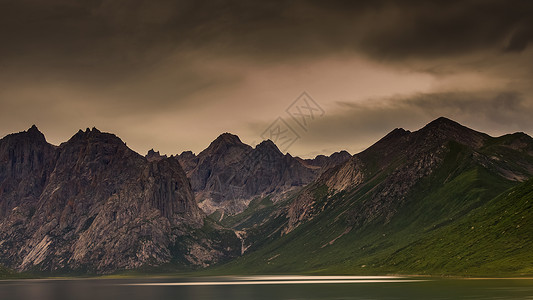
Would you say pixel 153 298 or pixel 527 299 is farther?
pixel 153 298

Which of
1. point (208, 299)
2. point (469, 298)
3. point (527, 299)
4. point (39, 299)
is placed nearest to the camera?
point (527, 299)

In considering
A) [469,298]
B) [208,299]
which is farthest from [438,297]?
[208,299]

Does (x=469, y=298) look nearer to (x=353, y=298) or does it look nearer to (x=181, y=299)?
(x=353, y=298)

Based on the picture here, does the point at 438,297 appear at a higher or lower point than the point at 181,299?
lower

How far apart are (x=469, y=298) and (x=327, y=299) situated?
33.5 metres

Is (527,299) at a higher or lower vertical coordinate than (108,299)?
lower

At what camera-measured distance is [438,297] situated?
136m

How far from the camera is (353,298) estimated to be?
142500mm

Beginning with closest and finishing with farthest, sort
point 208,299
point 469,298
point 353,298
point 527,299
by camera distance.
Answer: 1. point 527,299
2. point 469,298
3. point 353,298
4. point 208,299

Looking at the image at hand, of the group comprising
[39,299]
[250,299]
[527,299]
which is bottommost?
[527,299]

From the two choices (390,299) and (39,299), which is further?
(39,299)

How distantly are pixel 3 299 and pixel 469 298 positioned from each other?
445 feet

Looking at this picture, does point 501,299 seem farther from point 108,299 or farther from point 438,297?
point 108,299

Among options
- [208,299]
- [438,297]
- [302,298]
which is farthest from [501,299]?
[208,299]
